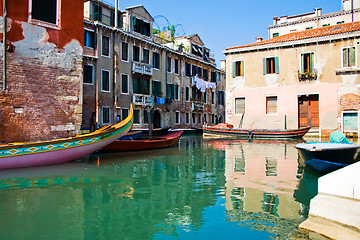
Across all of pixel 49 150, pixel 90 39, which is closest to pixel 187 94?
pixel 90 39

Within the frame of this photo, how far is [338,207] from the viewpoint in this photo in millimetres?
3080

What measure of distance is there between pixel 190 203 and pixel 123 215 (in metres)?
1.07

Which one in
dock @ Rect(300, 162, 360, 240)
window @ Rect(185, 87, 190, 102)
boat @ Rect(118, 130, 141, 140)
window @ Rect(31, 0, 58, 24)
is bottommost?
dock @ Rect(300, 162, 360, 240)

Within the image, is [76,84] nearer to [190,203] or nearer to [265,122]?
[190,203]

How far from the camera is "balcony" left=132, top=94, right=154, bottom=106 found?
21.1 meters

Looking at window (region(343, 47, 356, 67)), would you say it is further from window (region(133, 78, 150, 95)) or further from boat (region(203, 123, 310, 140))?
window (region(133, 78, 150, 95))

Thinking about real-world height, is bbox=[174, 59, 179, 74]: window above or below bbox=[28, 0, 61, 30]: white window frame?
above

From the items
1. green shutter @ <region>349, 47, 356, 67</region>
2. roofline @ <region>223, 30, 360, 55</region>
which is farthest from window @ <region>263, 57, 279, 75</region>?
green shutter @ <region>349, 47, 356, 67</region>

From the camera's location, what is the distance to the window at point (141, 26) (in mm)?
21547

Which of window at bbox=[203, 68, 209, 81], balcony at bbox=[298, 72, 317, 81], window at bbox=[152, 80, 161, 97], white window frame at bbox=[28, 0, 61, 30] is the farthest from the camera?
window at bbox=[203, 68, 209, 81]

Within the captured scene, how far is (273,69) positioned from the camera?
18625mm

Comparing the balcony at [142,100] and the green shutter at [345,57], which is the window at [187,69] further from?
the green shutter at [345,57]

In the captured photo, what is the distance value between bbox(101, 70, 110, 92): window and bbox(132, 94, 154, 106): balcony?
7.23 feet

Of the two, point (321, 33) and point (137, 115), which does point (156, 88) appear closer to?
point (137, 115)
